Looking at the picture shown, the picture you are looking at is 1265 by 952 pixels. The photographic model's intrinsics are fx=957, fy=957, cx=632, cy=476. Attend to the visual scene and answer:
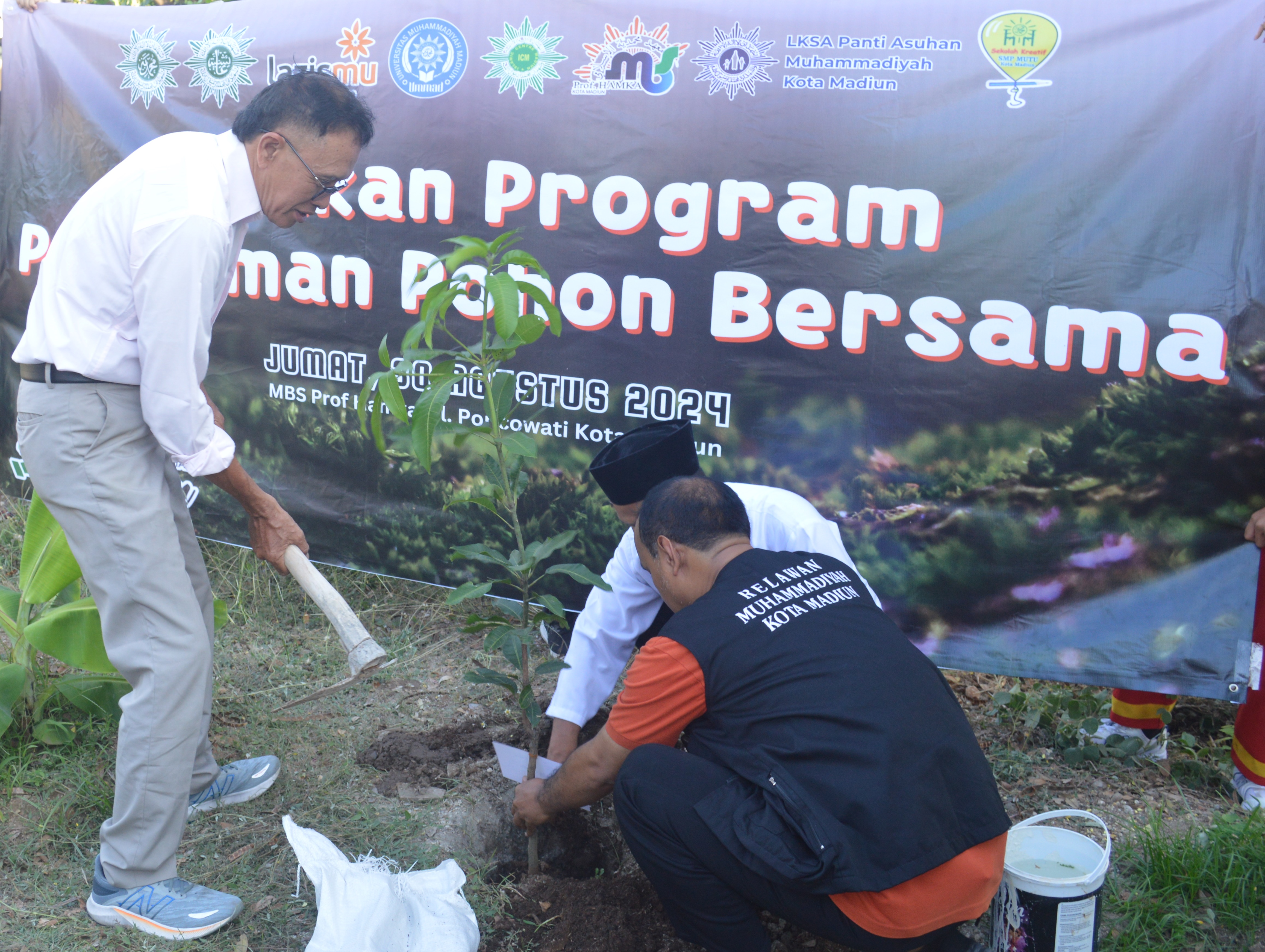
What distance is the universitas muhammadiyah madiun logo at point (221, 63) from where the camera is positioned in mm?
3697

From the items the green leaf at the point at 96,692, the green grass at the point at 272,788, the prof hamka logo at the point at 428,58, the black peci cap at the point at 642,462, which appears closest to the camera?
the green grass at the point at 272,788

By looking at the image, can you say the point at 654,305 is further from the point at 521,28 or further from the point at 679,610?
the point at 679,610

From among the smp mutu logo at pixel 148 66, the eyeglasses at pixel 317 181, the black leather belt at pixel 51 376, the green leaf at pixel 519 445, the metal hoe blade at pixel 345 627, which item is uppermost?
the smp mutu logo at pixel 148 66

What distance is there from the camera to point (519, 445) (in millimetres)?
2166

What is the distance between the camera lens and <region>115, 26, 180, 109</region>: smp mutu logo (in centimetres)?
379

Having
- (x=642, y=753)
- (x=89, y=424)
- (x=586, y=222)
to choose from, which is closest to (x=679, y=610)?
(x=642, y=753)

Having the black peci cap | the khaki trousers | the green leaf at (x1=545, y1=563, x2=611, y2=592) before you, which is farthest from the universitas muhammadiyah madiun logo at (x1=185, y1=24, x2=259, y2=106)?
the green leaf at (x1=545, y1=563, x2=611, y2=592)

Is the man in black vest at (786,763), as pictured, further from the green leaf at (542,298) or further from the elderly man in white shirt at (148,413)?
the elderly man in white shirt at (148,413)

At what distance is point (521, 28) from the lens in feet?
10.8

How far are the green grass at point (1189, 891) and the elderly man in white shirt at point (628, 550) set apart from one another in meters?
0.96

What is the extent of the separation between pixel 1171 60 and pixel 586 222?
5.92ft

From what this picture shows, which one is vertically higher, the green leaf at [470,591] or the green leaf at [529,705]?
the green leaf at [470,591]

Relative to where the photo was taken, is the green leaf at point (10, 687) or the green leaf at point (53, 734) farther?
the green leaf at point (53, 734)

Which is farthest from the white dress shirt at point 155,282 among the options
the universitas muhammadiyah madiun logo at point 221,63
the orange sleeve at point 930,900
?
the universitas muhammadiyah madiun logo at point 221,63
